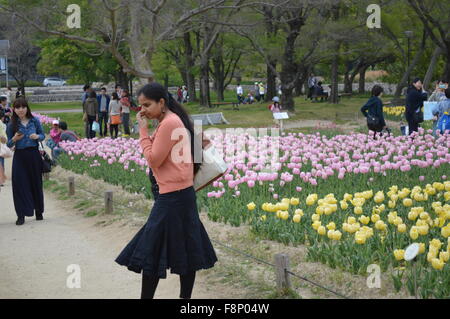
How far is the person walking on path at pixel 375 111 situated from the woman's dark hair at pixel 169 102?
336 inches

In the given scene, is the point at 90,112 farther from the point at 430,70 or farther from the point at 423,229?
the point at 430,70

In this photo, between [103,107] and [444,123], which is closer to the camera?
[444,123]

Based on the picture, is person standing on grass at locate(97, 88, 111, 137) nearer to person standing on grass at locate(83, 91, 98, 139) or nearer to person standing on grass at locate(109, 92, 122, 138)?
person standing on grass at locate(83, 91, 98, 139)

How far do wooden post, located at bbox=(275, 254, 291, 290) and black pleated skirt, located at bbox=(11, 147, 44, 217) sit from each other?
493 cm

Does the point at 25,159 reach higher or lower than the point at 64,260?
higher

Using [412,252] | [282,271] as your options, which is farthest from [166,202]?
[412,252]

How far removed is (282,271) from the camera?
5.77 meters

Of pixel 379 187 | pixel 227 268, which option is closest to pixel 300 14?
pixel 379 187

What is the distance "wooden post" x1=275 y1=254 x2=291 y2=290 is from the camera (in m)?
A: 5.73

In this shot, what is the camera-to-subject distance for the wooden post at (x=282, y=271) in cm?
573

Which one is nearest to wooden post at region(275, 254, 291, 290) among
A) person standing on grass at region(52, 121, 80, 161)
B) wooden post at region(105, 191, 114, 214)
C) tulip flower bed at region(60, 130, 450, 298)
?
tulip flower bed at region(60, 130, 450, 298)

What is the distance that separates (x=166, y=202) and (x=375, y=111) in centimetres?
897
